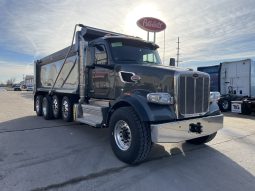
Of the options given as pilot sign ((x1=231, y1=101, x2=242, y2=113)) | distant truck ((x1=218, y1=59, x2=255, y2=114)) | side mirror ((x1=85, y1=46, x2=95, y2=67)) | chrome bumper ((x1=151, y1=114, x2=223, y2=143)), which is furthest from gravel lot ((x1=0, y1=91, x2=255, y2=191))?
distant truck ((x1=218, y1=59, x2=255, y2=114))

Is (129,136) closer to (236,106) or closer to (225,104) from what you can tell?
(236,106)

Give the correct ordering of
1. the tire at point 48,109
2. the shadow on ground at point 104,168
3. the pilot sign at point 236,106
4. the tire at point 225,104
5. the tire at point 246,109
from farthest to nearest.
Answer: the tire at point 225,104
the pilot sign at point 236,106
the tire at point 246,109
the tire at point 48,109
the shadow on ground at point 104,168

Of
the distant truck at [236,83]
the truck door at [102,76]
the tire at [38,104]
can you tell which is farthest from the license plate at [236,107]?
the tire at [38,104]

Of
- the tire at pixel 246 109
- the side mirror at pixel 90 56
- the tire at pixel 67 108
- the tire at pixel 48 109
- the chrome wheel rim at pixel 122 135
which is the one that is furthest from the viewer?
the tire at pixel 246 109

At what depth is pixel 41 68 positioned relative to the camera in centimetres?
1141

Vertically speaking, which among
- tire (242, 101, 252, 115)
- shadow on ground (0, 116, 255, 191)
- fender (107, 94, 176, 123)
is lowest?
shadow on ground (0, 116, 255, 191)

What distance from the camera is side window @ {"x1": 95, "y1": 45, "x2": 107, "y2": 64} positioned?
6.11 metres

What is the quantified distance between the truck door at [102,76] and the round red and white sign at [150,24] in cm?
499

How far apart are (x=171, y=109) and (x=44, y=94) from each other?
767 cm

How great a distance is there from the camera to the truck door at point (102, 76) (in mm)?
5949

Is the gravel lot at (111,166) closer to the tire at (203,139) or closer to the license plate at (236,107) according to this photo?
the tire at (203,139)

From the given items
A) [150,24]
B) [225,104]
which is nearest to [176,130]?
[150,24]

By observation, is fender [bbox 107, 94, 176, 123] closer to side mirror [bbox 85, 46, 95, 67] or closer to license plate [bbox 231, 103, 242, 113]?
side mirror [bbox 85, 46, 95, 67]

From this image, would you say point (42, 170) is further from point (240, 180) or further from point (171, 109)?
point (240, 180)
